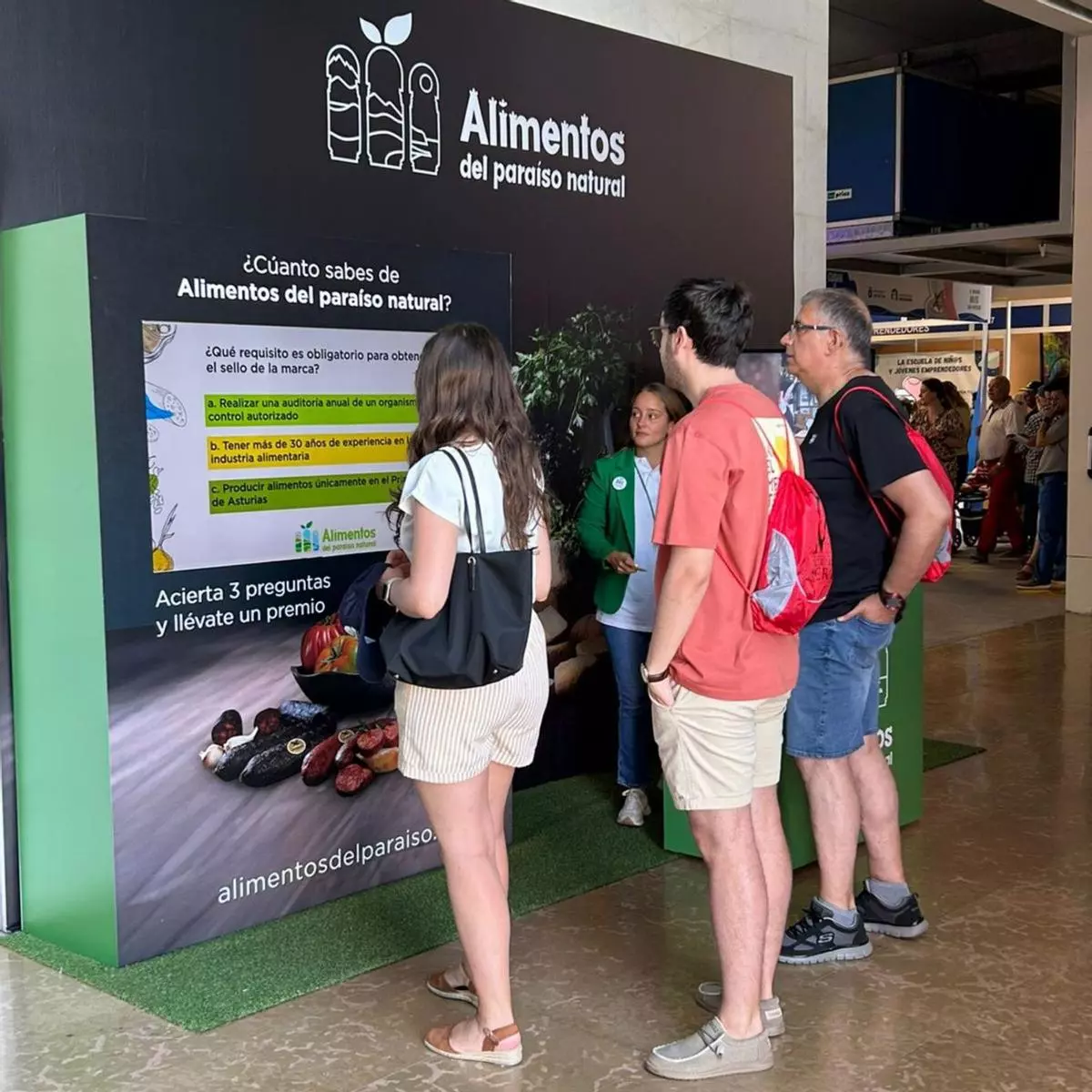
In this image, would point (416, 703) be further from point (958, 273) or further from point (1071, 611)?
point (958, 273)

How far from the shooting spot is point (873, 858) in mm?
3537

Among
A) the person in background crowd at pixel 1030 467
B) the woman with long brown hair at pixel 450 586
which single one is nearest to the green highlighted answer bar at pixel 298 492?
the woman with long brown hair at pixel 450 586

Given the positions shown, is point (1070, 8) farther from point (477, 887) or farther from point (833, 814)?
point (477, 887)

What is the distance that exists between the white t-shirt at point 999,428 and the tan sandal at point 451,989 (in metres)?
9.71

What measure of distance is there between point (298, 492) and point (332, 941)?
115cm

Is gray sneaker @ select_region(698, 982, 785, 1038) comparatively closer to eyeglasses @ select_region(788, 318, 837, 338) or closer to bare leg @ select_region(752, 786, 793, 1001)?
bare leg @ select_region(752, 786, 793, 1001)

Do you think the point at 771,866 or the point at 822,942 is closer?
the point at 771,866

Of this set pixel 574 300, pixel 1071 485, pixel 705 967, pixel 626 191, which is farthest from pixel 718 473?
pixel 1071 485

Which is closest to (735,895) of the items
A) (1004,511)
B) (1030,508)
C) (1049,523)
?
(1049,523)

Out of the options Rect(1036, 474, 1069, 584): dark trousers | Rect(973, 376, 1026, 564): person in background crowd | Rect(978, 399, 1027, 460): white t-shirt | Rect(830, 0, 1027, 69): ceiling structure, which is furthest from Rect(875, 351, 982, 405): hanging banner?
Rect(1036, 474, 1069, 584): dark trousers

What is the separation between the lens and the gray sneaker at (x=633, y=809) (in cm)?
451

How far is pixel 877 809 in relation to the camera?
349 cm

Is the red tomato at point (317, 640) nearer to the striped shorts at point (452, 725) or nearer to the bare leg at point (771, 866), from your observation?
the striped shorts at point (452, 725)

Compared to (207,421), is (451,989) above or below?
below
